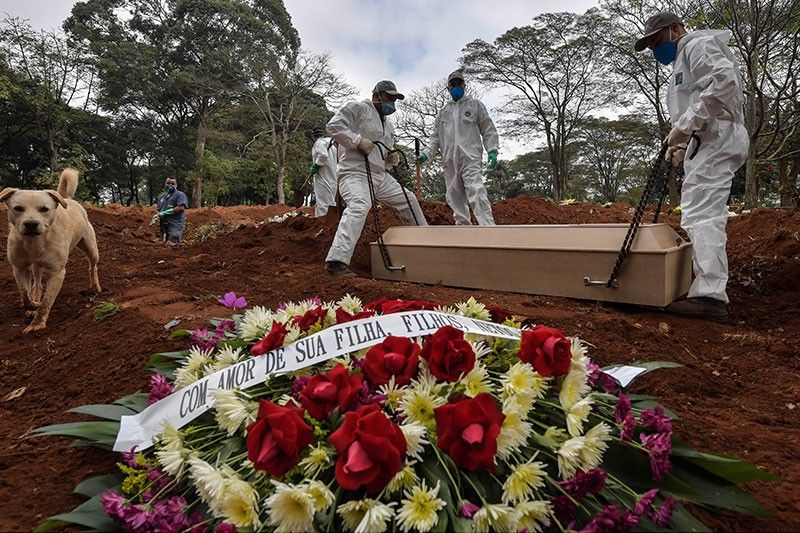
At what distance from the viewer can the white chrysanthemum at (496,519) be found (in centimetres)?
85

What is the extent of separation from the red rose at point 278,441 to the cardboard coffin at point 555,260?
2623 mm

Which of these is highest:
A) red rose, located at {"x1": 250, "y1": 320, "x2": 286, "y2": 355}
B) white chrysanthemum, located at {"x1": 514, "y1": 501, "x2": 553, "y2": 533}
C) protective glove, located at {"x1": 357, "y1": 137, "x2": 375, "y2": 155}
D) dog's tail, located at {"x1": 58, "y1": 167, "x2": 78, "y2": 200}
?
protective glove, located at {"x1": 357, "y1": 137, "x2": 375, "y2": 155}

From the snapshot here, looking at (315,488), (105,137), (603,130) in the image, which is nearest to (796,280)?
(315,488)

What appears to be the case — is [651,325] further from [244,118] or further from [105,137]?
[105,137]

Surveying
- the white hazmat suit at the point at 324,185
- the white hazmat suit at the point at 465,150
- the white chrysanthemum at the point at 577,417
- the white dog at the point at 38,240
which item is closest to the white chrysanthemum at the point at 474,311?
the white chrysanthemum at the point at 577,417

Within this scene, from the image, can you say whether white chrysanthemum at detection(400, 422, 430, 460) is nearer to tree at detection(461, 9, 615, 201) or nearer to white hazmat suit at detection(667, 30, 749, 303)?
white hazmat suit at detection(667, 30, 749, 303)

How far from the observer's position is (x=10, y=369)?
98.0 inches

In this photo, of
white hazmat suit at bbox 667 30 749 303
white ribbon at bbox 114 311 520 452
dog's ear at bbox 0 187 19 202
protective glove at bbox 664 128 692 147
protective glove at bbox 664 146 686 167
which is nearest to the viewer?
white ribbon at bbox 114 311 520 452

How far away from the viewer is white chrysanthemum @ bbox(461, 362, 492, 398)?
1.06 meters

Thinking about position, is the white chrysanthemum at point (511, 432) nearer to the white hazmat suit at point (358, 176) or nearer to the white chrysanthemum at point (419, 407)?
the white chrysanthemum at point (419, 407)

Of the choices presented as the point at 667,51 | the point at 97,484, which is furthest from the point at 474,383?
the point at 667,51

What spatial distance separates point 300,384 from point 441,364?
343 mm

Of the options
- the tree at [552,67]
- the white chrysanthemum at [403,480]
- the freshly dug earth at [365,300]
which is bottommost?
the freshly dug earth at [365,300]

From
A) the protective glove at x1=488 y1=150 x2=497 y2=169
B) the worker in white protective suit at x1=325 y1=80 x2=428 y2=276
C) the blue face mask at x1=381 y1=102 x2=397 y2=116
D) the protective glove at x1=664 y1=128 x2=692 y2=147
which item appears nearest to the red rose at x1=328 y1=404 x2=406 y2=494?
the protective glove at x1=664 y1=128 x2=692 y2=147
